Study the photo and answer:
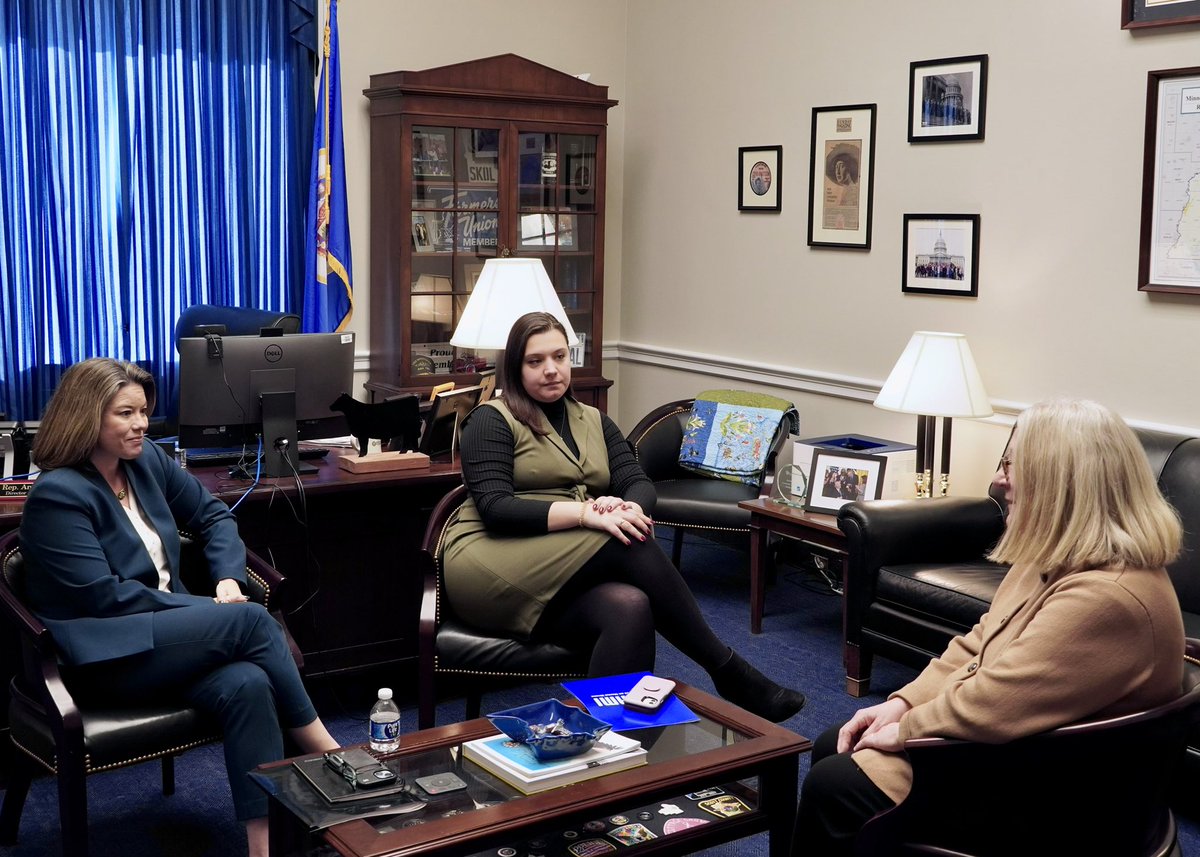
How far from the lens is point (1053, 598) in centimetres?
205

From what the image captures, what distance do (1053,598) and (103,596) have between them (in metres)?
1.94

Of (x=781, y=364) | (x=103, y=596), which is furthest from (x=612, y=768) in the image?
(x=781, y=364)

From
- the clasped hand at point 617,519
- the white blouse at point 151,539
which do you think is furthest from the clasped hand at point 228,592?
the clasped hand at point 617,519

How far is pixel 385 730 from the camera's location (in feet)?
7.98

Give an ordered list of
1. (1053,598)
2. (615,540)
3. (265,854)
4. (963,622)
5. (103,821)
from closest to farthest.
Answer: (1053,598) < (265,854) < (103,821) < (615,540) < (963,622)

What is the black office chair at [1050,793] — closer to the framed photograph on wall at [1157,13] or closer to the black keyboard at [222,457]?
the black keyboard at [222,457]

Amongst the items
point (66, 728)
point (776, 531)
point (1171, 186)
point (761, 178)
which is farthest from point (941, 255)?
point (66, 728)

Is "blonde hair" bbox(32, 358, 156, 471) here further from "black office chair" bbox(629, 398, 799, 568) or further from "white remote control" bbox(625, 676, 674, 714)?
"black office chair" bbox(629, 398, 799, 568)

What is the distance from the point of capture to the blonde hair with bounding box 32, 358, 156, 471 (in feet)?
9.07

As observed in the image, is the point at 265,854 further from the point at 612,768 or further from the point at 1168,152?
the point at 1168,152

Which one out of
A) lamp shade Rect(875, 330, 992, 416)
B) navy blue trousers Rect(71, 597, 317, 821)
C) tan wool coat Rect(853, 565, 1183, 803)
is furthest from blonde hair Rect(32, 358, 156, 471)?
lamp shade Rect(875, 330, 992, 416)

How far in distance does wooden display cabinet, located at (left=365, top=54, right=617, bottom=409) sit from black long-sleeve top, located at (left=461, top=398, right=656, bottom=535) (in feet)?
7.23

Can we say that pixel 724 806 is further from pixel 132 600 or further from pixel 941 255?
pixel 941 255

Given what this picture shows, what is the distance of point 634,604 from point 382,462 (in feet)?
3.23
